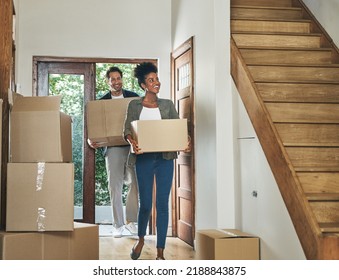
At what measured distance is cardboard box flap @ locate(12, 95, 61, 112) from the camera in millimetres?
3411

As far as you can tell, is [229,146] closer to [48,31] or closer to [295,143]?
[295,143]

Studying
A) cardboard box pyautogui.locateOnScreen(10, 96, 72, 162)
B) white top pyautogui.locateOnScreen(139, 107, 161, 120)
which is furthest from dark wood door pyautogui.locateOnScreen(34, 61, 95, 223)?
cardboard box pyautogui.locateOnScreen(10, 96, 72, 162)

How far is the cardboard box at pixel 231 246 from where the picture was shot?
3.47 m

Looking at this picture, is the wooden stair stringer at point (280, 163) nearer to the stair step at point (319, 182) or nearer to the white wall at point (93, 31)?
the stair step at point (319, 182)

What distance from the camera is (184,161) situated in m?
5.20

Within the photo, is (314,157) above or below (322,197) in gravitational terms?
above

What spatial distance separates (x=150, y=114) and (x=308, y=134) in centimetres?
113

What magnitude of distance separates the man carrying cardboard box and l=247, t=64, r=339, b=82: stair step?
145 cm

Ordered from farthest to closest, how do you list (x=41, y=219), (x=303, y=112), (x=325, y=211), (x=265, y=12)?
(x=265, y=12) < (x=303, y=112) < (x=41, y=219) < (x=325, y=211)

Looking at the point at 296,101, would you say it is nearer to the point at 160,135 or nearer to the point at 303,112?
the point at 303,112

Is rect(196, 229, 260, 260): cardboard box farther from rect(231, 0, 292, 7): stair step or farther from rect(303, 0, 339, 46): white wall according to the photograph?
rect(231, 0, 292, 7): stair step

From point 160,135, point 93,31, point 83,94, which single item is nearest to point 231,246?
point 160,135

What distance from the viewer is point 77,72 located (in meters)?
5.78
